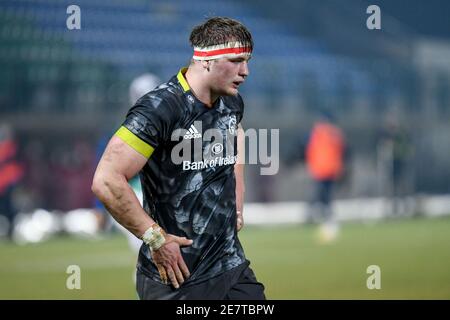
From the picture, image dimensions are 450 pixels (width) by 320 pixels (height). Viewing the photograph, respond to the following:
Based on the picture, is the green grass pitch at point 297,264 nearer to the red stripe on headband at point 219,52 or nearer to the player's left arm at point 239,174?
the player's left arm at point 239,174

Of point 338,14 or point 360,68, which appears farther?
point 338,14

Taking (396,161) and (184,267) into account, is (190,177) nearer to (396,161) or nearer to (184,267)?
(184,267)

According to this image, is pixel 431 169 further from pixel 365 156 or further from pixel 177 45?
pixel 177 45

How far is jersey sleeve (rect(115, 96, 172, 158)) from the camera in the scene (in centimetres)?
554

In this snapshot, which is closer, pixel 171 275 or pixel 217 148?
pixel 171 275

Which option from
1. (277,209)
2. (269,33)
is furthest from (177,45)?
(277,209)

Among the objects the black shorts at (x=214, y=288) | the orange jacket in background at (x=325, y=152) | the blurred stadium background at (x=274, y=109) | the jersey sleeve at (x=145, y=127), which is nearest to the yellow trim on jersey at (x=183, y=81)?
the jersey sleeve at (x=145, y=127)

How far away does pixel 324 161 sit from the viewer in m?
21.8

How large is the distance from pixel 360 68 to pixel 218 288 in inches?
909

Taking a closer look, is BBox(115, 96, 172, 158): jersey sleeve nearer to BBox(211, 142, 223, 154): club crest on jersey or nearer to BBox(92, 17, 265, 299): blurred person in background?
BBox(92, 17, 265, 299): blurred person in background

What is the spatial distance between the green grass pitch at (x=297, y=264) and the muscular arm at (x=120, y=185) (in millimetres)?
5812

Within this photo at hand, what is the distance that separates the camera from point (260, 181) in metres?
25.8

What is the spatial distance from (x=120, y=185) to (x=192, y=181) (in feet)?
1.83

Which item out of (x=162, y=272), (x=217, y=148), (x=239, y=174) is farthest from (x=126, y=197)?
(x=239, y=174)
